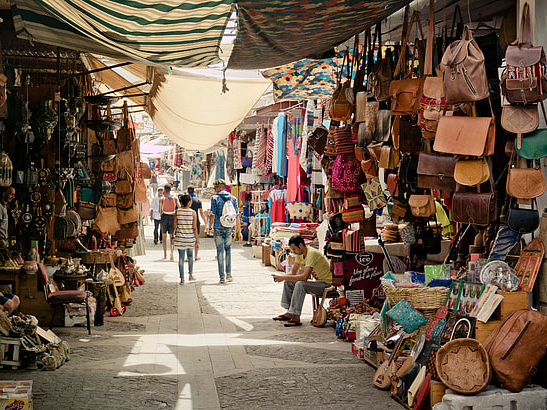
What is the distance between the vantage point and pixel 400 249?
8.62m

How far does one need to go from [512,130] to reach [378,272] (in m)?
4.21

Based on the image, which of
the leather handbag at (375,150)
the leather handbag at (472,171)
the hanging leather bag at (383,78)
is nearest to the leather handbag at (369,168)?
the leather handbag at (375,150)

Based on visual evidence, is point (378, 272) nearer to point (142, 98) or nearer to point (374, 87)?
point (374, 87)

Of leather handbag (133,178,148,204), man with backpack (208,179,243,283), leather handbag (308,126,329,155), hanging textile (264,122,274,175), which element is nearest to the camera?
leather handbag (308,126,329,155)

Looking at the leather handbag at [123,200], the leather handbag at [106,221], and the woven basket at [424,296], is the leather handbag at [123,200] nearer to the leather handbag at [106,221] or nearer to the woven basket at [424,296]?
the leather handbag at [106,221]

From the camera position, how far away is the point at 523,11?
452 cm

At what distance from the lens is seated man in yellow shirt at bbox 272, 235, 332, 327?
28.6 feet

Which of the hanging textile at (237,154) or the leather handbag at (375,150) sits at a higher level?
the hanging textile at (237,154)

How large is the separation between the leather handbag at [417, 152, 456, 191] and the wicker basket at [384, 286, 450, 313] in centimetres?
85

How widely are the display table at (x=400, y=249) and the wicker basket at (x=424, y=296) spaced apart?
2242 mm

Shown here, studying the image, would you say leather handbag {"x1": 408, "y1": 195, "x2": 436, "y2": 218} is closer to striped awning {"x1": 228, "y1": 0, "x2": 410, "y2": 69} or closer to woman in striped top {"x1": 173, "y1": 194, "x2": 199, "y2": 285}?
striped awning {"x1": 228, "y1": 0, "x2": 410, "y2": 69}

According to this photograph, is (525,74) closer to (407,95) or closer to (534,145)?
(534,145)

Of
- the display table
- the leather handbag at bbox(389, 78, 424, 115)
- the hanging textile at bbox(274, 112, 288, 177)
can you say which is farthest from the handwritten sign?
the hanging textile at bbox(274, 112, 288, 177)

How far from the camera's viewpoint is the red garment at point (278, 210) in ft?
53.1
